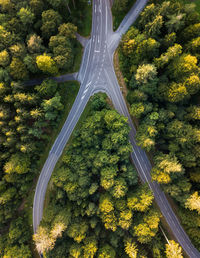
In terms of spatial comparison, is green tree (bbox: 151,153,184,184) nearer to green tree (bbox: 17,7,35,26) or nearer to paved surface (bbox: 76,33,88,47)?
paved surface (bbox: 76,33,88,47)

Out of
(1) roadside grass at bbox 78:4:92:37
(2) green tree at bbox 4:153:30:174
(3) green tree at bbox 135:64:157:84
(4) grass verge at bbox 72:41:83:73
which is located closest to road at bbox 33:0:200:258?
(4) grass verge at bbox 72:41:83:73

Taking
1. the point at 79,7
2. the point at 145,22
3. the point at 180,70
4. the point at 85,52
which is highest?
the point at 79,7

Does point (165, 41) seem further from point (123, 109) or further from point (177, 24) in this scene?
point (123, 109)

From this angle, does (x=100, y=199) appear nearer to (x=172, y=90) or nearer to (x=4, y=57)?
(x=172, y=90)

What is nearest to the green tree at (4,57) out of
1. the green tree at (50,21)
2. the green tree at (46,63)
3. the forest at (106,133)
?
the forest at (106,133)

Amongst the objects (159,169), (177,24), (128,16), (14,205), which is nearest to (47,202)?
(14,205)

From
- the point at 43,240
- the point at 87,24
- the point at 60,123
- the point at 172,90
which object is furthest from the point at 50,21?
the point at 43,240
